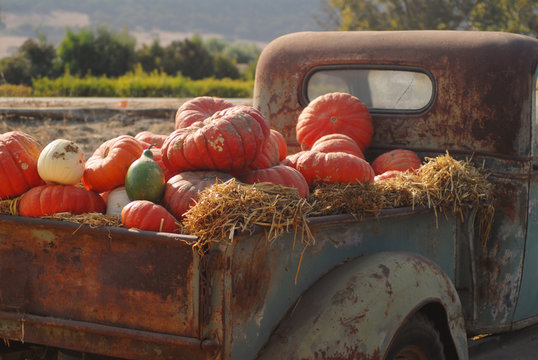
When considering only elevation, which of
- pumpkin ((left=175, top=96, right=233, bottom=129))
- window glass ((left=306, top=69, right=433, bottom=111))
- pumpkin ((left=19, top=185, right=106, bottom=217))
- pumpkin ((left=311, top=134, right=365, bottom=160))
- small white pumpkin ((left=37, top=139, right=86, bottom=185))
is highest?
window glass ((left=306, top=69, right=433, bottom=111))

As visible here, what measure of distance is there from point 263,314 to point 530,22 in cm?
2592

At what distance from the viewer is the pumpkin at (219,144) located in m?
3.15

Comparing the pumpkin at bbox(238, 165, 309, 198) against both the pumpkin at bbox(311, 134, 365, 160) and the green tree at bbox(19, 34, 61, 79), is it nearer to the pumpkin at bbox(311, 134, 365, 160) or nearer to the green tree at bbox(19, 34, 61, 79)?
the pumpkin at bbox(311, 134, 365, 160)

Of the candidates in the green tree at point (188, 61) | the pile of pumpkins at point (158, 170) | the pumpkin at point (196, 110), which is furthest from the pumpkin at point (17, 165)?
the green tree at point (188, 61)

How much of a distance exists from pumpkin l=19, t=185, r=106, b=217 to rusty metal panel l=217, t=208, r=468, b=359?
3.17 ft

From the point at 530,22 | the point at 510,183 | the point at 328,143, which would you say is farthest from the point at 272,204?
the point at 530,22

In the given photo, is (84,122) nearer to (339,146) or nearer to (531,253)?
(339,146)

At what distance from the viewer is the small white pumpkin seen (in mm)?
2969

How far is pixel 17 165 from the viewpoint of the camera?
119 inches

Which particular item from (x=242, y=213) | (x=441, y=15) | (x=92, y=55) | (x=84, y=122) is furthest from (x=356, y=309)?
(x=92, y=55)

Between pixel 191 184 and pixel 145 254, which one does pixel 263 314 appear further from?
pixel 191 184

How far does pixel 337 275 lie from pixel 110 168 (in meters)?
1.26

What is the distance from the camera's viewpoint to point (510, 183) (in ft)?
12.5

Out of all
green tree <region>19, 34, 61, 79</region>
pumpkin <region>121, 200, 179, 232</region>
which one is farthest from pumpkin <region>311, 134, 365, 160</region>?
green tree <region>19, 34, 61, 79</region>
